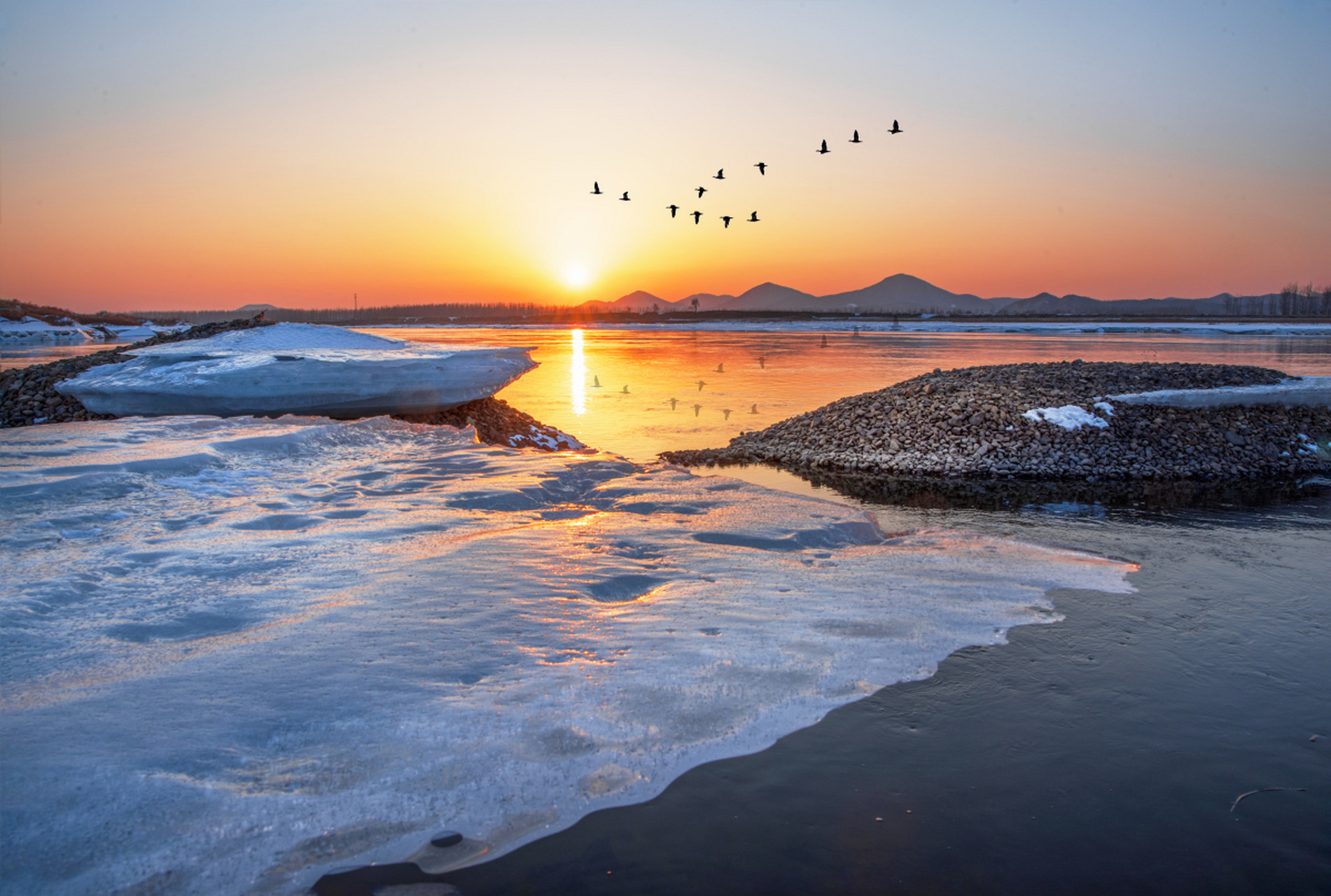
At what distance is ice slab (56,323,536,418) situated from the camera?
12.6 metres

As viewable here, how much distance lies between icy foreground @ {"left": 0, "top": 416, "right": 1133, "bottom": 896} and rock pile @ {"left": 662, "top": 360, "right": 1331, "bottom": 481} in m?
5.01

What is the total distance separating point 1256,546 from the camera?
8539mm

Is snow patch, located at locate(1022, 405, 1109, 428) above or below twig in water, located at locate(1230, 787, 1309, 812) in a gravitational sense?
above

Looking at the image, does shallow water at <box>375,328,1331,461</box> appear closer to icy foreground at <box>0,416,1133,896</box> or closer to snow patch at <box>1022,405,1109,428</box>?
snow patch at <box>1022,405,1109,428</box>

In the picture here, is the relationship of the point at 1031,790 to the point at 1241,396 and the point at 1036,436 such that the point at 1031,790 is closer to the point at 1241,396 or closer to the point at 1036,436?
the point at 1036,436

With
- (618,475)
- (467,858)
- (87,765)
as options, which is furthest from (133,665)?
(618,475)

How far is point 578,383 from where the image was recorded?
94.7ft

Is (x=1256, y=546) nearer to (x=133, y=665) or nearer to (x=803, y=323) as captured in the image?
(x=133, y=665)

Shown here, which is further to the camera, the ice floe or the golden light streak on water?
the ice floe

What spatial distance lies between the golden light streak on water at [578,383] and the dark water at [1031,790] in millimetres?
16081

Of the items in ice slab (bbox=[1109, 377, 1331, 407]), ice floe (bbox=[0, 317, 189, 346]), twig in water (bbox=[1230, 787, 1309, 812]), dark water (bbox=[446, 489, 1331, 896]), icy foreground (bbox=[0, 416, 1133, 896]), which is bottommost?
twig in water (bbox=[1230, 787, 1309, 812])

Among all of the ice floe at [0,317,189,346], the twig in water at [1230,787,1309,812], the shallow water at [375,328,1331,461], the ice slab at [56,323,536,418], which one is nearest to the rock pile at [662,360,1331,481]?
the shallow water at [375,328,1331,461]

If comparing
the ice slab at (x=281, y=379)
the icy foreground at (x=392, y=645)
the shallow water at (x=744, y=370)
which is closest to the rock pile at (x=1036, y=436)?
the shallow water at (x=744, y=370)

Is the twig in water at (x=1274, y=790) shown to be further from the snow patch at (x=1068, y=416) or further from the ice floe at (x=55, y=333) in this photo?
the ice floe at (x=55, y=333)
